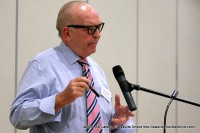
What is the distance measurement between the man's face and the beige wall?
2.10 feet

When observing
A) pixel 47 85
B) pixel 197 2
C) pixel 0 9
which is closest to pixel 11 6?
pixel 0 9

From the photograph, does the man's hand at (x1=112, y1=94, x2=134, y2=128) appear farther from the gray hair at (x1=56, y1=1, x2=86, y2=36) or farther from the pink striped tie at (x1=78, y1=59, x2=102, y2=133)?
the gray hair at (x1=56, y1=1, x2=86, y2=36)

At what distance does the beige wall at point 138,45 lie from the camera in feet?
6.01

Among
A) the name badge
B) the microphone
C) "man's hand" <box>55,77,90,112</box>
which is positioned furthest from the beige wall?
the microphone

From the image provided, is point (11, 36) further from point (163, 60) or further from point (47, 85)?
point (163, 60)

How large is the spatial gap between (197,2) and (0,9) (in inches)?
99.5

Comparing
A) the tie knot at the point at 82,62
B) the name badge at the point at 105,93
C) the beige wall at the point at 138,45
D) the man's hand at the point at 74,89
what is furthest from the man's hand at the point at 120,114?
the beige wall at the point at 138,45

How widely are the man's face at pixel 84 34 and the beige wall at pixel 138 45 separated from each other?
64 cm

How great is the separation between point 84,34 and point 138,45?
1.51 metres

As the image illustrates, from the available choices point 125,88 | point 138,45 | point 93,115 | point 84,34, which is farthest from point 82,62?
point 138,45

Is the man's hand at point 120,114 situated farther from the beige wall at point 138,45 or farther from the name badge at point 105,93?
the beige wall at point 138,45

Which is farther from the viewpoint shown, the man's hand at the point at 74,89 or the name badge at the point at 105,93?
the name badge at the point at 105,93

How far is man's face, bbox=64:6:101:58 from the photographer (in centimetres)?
132

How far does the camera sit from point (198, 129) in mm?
3639
